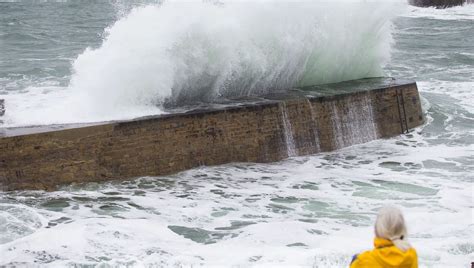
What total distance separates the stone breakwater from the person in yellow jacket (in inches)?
239

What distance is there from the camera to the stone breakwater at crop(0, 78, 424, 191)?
28.8ft

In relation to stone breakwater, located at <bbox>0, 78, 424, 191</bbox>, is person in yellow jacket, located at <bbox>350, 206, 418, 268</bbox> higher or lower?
higher

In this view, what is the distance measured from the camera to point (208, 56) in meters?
11.9

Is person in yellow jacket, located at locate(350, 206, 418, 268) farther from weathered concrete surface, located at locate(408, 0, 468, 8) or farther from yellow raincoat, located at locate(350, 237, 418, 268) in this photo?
weathered concrete surface, located at locate(408, 0, 468, 8)

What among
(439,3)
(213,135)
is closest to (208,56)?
(213,135)

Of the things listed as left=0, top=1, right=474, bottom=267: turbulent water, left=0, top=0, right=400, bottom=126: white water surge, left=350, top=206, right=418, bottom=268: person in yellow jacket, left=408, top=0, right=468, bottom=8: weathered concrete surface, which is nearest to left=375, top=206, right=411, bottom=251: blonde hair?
left=350, top=206, right=418, bottom=268: person in yellow jacket

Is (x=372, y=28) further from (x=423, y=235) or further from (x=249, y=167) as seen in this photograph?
(x=423, y=235)

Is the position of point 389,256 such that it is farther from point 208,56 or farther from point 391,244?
point 208,56

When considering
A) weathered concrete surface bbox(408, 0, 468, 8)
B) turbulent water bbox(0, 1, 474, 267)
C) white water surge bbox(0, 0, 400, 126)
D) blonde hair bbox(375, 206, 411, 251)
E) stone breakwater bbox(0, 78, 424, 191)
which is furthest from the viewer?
weathered concrete surface bbox(408, 0, 468, 8)

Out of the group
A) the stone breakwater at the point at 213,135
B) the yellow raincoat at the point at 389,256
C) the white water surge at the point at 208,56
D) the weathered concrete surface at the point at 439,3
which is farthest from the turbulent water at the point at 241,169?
the weathered concrete surface at the point at 439,3

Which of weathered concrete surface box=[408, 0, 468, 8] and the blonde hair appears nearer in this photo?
the blonde hair

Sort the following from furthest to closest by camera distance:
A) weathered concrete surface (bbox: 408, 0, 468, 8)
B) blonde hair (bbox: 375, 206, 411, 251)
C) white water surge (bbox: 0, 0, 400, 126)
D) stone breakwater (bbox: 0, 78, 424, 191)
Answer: weathered concrete surface (bbox: 408, 0, 468, 8) → white water surge (bbox: 0, 0, 400, 126) → stone breakwater (bbox: 0, 78, 424, 191) → blonde hair (bbox: 375, 206, 411, 251)

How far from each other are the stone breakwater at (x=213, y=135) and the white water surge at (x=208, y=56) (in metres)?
0.82

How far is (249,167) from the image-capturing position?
400 inches
